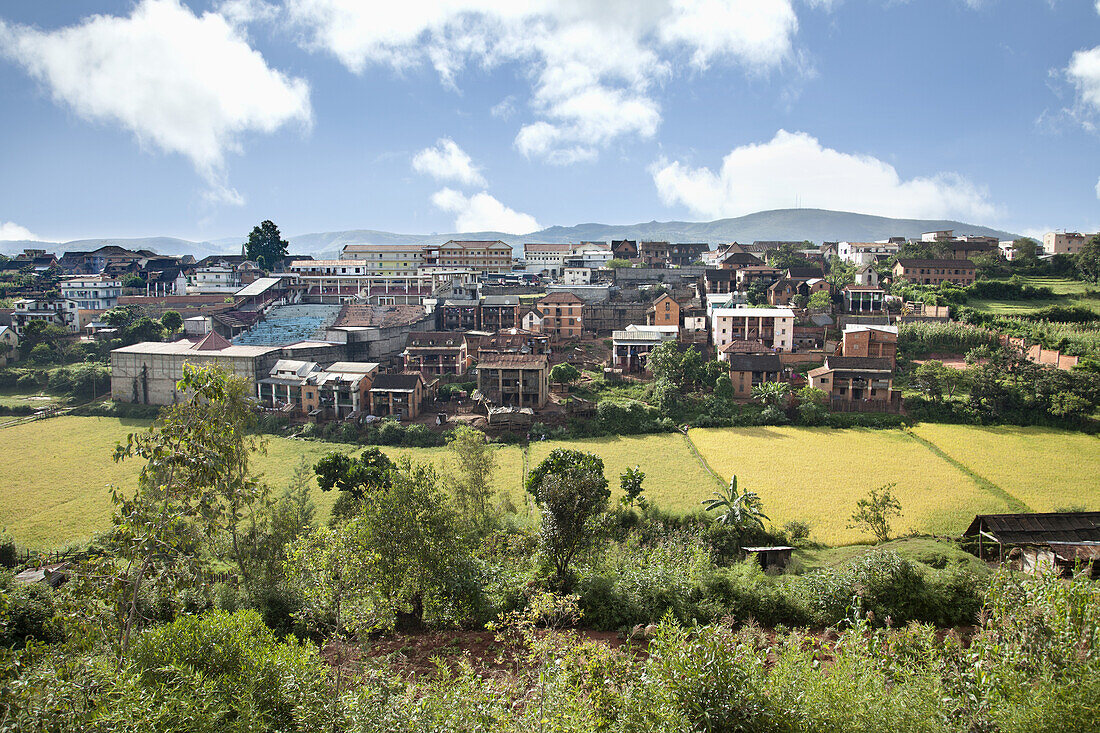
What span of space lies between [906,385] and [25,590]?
40.5 meters

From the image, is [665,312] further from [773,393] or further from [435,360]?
[435,360]

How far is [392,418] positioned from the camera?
35156 mm

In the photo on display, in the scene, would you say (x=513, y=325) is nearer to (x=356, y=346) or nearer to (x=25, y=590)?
(x=356, y=346)

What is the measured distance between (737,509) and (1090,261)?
5482cm

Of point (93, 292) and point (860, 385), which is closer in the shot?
point (860, 385)

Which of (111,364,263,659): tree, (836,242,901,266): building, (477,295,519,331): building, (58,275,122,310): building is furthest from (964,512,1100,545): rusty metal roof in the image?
(58,275,122,310): building

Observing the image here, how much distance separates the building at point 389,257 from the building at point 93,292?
2068 cm

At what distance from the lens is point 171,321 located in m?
48.0

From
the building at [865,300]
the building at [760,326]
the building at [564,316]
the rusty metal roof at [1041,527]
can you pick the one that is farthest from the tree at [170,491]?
the building at [865,300]

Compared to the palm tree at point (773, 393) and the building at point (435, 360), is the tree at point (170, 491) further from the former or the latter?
the building at point (435, 360)

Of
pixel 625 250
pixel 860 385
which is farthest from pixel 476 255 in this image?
pixel 860 385

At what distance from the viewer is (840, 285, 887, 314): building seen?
48.2 m

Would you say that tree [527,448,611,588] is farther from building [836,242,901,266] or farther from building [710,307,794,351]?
building [836,242,901,266]

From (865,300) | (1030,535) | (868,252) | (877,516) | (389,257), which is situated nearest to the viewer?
(1030,535)
